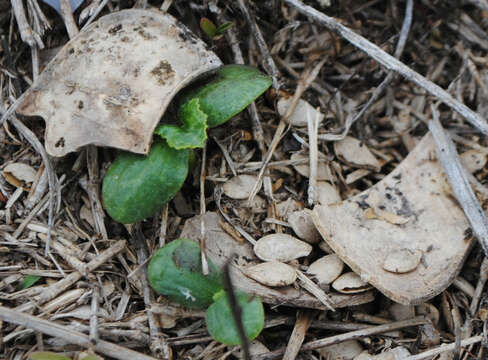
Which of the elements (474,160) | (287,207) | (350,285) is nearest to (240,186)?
(287,207)

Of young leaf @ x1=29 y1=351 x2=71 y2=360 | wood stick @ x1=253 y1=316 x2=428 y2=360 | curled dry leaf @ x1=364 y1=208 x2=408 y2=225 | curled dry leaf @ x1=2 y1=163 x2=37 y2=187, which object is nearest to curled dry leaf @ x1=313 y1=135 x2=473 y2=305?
curled dry leaf @ x1=364 y1=208 x2=408 y2=225

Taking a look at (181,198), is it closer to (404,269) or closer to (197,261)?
(197,261)

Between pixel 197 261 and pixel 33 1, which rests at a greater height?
pixel 33 1

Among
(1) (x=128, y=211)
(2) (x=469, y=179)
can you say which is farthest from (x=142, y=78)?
(2) (x=469, y=179)

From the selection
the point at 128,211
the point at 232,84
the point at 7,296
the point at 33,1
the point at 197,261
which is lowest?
the point at 7,296

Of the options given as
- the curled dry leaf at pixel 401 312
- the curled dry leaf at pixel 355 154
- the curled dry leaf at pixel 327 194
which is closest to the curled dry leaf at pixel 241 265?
the curled dry leaf at pixel 401 312

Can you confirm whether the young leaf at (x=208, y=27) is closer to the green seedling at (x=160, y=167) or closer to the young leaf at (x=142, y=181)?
the green seedling at (x=160, y=167)

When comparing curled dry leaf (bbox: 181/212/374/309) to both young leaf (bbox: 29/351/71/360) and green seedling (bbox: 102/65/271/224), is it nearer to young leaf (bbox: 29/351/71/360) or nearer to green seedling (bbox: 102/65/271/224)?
green seedling (bbox: 102/65/271/224)
